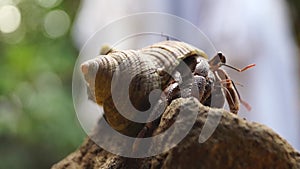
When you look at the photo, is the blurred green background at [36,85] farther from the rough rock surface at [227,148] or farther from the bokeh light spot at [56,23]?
the rough rock surface at [227,148]

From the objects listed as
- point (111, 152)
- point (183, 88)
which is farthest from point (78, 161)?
point (183, 88)

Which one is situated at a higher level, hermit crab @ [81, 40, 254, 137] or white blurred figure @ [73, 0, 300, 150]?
hermit crab @ [81, 40, 254, 137]

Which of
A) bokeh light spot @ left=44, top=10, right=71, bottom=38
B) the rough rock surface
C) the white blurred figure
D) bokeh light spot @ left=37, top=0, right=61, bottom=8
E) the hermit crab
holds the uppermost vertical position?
the rough rock surface

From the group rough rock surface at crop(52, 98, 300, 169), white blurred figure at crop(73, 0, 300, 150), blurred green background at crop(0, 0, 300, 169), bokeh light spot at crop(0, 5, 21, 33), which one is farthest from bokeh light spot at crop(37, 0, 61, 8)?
rough rock surface at crop(52, 98, 300, 169)

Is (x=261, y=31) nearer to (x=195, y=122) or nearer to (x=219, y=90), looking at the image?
(x=219, y=90)

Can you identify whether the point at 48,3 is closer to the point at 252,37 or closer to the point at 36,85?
the point at 36,85

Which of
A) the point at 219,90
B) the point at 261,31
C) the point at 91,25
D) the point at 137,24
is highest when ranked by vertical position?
the point at 219,90

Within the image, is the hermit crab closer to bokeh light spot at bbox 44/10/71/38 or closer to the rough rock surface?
the rough rock surface
